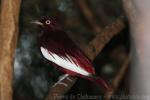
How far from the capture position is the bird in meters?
1.51

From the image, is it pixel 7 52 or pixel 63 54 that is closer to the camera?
pixel 7 52

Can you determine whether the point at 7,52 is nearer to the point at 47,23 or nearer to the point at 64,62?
the point at 64,62

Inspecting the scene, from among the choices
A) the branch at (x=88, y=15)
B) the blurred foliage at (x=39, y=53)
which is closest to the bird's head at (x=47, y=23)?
the blurred foliage at (x=39, y=53)

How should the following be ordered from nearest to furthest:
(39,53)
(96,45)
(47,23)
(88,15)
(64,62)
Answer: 1. (64,62)
2. (47,23)
3. (96,45)
4. (39,53)
5. (88,15)

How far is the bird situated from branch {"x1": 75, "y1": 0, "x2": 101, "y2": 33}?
3.49 feet

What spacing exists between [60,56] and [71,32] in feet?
4.43

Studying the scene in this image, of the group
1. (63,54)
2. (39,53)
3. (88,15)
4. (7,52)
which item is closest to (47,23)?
(63,54)

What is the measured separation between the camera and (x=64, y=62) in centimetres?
155

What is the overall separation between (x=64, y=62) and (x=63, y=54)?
0.04 m

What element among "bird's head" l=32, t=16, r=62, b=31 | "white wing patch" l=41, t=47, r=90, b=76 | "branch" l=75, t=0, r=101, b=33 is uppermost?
"branch" l=75, t=0, r=101, b=33

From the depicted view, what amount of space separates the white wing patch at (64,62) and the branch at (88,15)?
1210mm

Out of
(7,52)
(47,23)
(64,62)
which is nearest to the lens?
(7,52)

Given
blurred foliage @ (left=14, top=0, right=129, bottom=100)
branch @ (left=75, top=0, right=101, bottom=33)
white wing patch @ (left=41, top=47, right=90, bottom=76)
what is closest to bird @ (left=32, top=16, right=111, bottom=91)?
white wing patch @ (left=41, top=47, right=90, bottom=76)

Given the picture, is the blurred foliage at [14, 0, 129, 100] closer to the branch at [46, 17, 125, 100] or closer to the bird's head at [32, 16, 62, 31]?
the branch at [46, 17, 125, 100]
